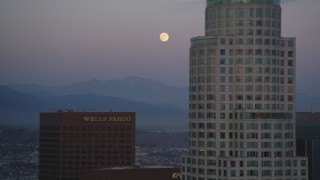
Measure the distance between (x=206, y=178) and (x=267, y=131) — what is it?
17421 millimetres

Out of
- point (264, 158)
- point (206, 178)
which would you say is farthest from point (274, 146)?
point (206, 178)

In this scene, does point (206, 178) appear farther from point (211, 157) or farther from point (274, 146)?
→ point (274, 146)

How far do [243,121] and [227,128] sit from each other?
4095 mm

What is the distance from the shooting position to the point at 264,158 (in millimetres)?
198250

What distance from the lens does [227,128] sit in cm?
19950

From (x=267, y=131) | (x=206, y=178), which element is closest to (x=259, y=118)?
(x=267, y=131)

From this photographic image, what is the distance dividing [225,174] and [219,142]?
7867 millimetres

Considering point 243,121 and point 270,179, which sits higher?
point 243,121

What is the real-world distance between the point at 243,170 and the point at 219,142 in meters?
8.56

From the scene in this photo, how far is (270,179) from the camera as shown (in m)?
198

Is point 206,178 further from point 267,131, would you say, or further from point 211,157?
point 267,131

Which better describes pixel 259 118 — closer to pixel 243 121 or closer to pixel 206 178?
pixel 243 121

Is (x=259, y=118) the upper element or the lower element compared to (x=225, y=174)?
upper

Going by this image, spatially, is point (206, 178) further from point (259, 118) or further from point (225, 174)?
point (259, 118)
